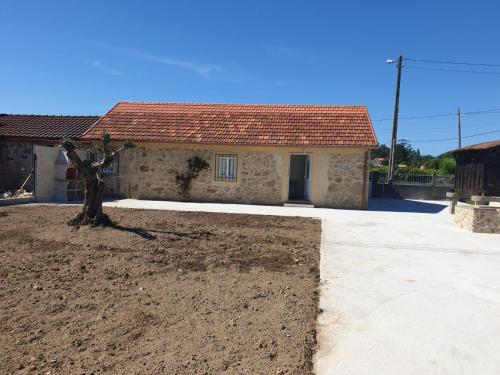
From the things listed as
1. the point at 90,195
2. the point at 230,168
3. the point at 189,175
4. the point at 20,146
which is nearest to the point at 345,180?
the point at 230,168

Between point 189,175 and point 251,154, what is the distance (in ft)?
9.09

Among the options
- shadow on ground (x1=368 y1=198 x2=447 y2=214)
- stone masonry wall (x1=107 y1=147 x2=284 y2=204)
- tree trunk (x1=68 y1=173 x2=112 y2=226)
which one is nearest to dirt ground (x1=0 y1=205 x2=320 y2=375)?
tree trunk (x1=68 y1=173 x2=112 y2=226)

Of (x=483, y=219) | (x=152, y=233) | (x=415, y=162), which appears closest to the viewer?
(x=152, y=233)

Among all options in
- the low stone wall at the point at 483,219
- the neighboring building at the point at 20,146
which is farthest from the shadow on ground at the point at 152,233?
the neighboring building at the point at 20,146

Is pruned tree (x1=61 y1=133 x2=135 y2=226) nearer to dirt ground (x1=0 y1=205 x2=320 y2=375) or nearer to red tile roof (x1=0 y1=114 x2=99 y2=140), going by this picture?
dirt ground (x1=0 y1=205 x2=320 y2=375)

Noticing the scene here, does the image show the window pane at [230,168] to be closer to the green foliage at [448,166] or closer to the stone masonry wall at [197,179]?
the stone masonry wall at [197,179]

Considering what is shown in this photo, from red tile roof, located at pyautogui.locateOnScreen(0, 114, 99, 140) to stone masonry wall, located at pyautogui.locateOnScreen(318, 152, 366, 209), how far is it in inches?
451

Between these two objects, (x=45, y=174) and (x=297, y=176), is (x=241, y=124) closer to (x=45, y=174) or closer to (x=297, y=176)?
(x=297, y=176)

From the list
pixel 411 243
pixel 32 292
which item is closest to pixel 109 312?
pixel 32 292

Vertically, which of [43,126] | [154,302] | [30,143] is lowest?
[154,302]

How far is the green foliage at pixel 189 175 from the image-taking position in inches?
618

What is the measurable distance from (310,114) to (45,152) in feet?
36.5

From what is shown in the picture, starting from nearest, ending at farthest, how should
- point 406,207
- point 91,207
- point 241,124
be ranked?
point 91,207
point 241,124
point 406,207

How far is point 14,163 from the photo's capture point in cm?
1700
